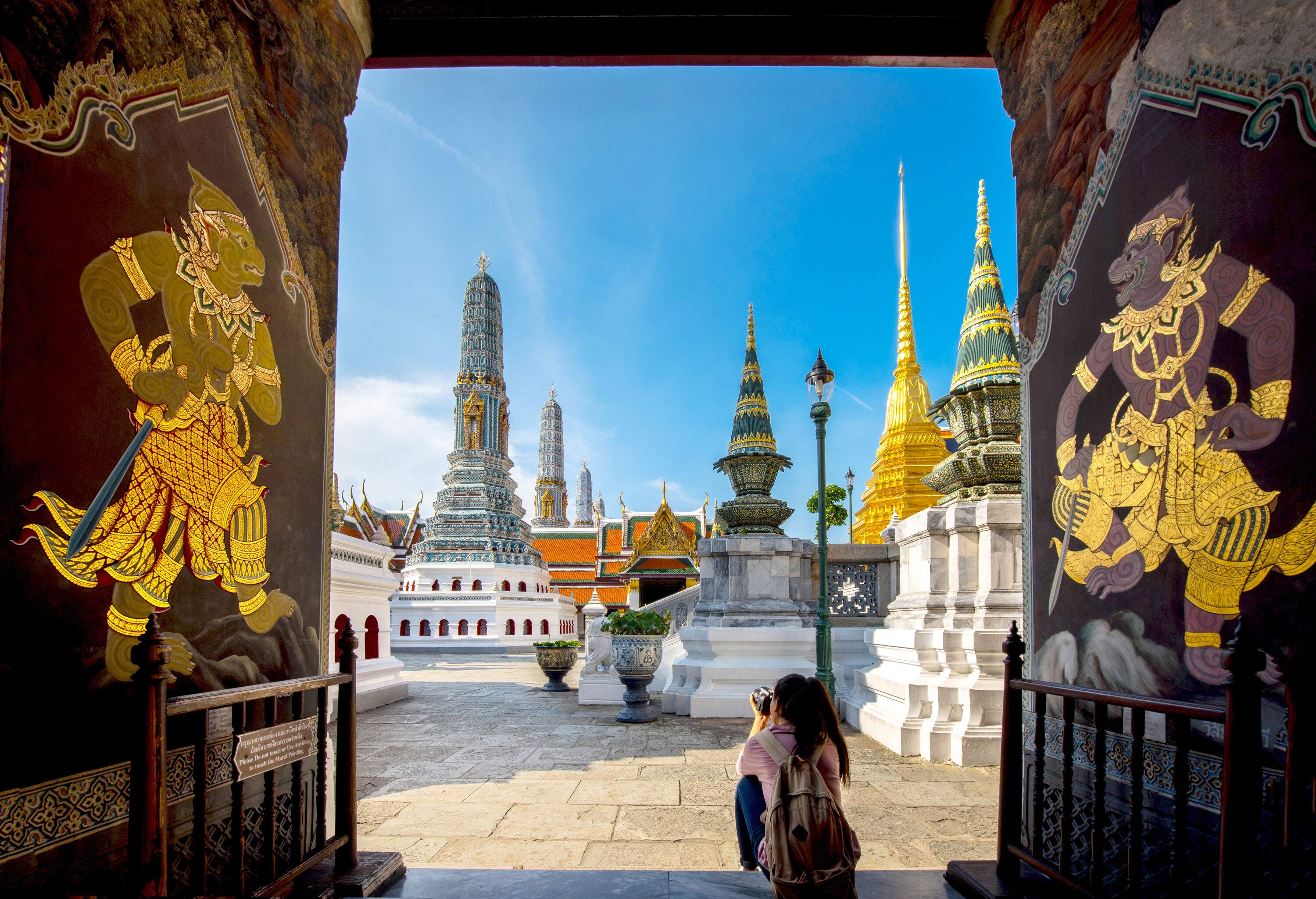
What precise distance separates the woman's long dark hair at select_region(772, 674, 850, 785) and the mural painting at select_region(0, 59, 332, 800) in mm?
2246

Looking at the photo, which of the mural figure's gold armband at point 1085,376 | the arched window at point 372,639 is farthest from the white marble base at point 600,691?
the mural figure's gold armband at point 1085,376

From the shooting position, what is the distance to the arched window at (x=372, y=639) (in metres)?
10.6

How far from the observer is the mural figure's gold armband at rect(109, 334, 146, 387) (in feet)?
7.11

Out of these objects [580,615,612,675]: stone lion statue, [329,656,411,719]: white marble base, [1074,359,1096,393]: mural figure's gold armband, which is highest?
[1074,359,1096,393]: mural figure's gold armband

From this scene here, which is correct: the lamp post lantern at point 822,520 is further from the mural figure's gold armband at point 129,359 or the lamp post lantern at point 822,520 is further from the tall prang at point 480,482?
the tall prang at point 480,482

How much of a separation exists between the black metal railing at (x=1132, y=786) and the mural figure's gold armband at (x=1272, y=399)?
2.47ft

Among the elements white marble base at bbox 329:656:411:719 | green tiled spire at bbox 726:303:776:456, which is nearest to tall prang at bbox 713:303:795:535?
green tiled spire at bbox 726:303:776:456

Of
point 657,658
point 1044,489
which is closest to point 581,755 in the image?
point 657,658

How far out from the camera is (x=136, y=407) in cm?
224

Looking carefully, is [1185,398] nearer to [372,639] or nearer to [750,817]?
[750,817]

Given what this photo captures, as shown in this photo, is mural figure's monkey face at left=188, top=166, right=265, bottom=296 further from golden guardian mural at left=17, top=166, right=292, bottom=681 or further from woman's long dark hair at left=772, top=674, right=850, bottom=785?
woman's long dark hair at left=772, top=674, right=850, bottom=785

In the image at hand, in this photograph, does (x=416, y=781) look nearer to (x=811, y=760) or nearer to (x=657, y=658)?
(x=657, y=658)

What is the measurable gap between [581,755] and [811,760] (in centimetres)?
431

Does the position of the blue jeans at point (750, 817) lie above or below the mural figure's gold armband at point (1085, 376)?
below
